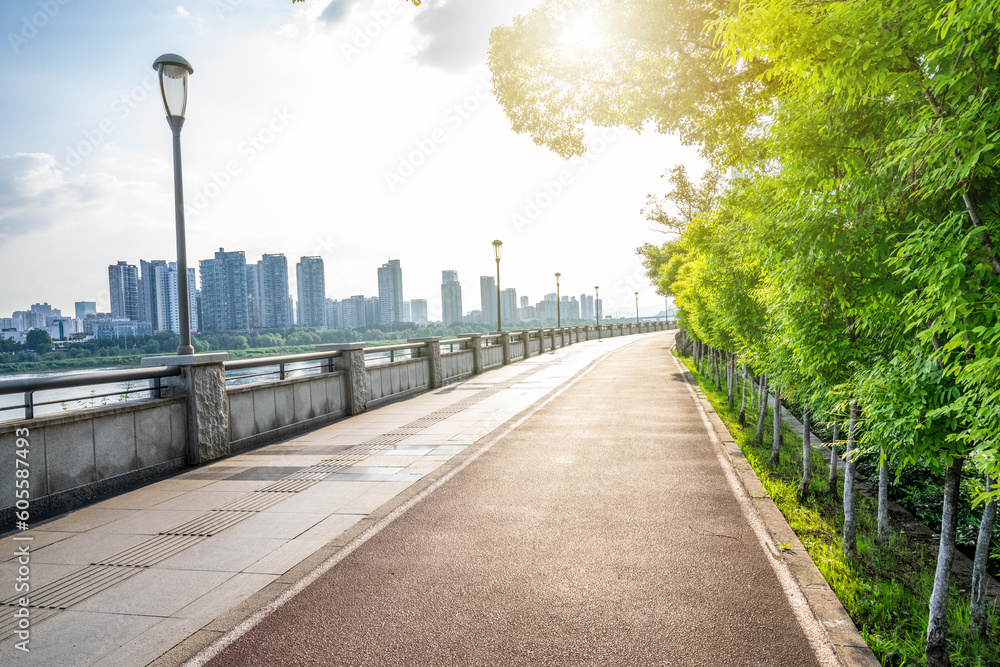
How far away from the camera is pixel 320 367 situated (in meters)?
12.0

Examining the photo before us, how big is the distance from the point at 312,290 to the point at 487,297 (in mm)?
58946

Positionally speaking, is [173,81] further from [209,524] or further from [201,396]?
[209,524]

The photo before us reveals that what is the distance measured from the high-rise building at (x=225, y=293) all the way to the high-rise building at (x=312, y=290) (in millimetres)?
17338

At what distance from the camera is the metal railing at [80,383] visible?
19.6 ft

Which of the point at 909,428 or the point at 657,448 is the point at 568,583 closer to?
the point at 909,428

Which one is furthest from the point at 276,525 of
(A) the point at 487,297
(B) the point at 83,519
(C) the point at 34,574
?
(A) the point at 487,297

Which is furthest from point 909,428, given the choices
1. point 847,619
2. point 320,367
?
point 320,367

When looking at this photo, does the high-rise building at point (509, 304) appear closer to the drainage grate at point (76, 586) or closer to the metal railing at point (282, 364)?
the metal railing at point (282, 364)

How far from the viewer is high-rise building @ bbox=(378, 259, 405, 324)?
63.5m

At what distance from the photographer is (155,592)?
4.21 m

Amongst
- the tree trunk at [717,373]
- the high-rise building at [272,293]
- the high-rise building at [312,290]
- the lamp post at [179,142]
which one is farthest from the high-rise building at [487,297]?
the lamp post at [179,142]

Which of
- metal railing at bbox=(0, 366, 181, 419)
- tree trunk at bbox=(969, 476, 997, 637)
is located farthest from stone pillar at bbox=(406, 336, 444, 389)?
tree trunk at bbox=(969, 476, 997, 637)

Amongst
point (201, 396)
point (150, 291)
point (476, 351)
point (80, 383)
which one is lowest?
point (476, 351)

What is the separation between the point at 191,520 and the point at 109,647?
256 centimetres
